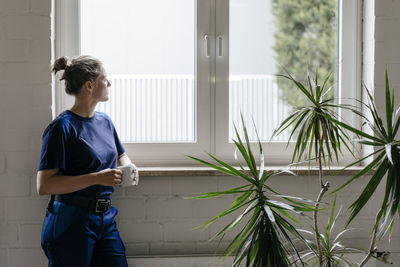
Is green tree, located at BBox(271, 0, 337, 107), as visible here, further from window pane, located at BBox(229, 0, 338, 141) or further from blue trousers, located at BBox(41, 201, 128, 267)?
blue trousers, located at BBox(41, 201, 128, 267)

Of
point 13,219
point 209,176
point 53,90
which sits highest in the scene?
point 53,90

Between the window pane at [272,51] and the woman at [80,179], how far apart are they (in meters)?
0.81

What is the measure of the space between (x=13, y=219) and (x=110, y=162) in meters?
0.64

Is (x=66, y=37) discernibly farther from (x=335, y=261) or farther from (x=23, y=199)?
(x=335, y=261)

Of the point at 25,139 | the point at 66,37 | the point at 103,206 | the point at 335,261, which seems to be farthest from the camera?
the point at 66,37

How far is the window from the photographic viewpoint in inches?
104

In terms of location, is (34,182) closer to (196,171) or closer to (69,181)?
(69,181)

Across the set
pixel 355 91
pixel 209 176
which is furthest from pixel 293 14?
pixel 209 176

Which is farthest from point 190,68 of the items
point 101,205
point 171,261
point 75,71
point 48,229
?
point 48,229

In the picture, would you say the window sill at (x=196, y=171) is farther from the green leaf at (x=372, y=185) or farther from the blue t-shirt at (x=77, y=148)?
the green leaf at (x=372, y=185)

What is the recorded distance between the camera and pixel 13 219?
2445 millimetres

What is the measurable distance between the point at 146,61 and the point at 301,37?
879 mm

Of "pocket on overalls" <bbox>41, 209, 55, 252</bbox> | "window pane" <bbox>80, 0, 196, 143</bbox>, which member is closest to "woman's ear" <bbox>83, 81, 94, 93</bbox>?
"window pane" <bbox>80, 0, 196, 143</bbox>

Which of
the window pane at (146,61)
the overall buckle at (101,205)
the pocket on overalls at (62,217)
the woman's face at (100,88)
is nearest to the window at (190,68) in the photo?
the window pane at (146,61)
